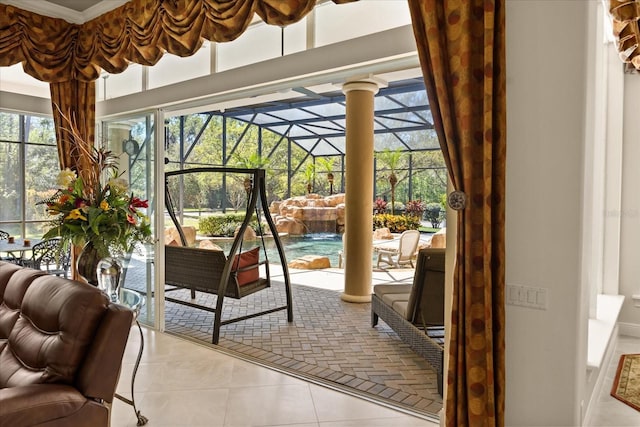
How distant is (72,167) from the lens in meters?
4.59

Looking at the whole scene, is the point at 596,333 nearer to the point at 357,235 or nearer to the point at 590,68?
the point at 590,68

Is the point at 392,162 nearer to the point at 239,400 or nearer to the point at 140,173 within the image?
the point at 140,173

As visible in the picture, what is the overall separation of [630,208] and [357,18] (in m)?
3.11

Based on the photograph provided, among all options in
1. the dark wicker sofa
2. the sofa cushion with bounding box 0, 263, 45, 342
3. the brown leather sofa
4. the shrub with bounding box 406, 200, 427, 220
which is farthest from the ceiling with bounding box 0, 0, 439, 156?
the brown leather sofa

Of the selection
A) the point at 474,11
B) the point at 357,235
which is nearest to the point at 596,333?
the point at 474,11

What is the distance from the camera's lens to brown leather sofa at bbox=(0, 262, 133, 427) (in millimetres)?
1769

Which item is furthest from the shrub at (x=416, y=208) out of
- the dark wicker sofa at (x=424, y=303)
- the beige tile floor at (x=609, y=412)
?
the beige tile floor at (x=609, y=412)

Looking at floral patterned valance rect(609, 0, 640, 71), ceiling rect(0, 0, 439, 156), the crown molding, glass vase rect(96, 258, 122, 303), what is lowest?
glass vase rect(96, 258, 122, 303)

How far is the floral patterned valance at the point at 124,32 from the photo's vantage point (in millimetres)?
2895

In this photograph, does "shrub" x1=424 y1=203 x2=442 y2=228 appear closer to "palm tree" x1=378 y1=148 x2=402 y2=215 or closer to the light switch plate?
"palm tree" x1=378 y1=148 x2=402 y2=215

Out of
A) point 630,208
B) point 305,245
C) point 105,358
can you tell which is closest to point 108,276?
point 105,358

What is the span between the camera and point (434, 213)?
13.8 meters

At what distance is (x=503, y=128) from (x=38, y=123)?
873 cm

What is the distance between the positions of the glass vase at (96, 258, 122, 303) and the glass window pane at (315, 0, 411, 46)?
6.21ft
